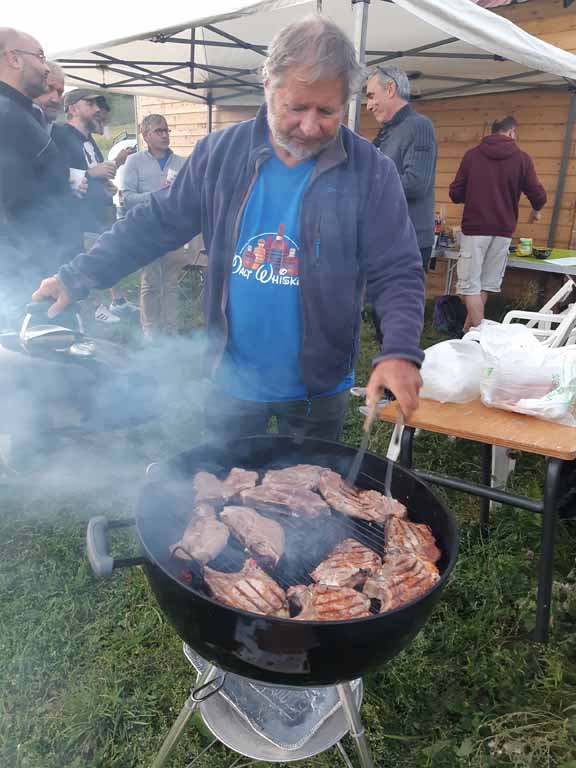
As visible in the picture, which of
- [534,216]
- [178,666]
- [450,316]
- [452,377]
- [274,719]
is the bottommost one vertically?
[178,666]

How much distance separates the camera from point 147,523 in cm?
179

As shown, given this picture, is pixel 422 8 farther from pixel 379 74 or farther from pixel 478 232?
pixel 478 232

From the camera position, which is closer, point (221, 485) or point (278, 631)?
point (278, 631)

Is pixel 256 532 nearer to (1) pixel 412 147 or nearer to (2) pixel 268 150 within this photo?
(2) pixel 268 150

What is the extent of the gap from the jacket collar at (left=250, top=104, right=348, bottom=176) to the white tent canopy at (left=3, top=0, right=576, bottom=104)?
7.98 feet

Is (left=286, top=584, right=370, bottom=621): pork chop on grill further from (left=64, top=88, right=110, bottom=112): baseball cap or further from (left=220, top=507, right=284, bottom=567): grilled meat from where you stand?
(left=64, top=88, right=110, bottom=112): baseball cap

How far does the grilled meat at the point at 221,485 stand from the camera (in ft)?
6.49

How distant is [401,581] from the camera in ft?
5.34

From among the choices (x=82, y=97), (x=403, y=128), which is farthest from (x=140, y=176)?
(x=403, y=128)

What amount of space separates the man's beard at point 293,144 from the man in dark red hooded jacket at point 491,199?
5.44 metres

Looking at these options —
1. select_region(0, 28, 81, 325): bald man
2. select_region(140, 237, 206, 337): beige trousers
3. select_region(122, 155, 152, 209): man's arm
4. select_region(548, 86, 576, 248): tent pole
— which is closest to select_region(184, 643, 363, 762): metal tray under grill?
select_region(0, 28, 81, 325): bald man

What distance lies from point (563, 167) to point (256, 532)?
27.4 feet

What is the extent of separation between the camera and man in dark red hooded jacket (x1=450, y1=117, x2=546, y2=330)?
21.8 ft

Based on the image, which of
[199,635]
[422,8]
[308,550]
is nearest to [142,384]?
[308,550]
